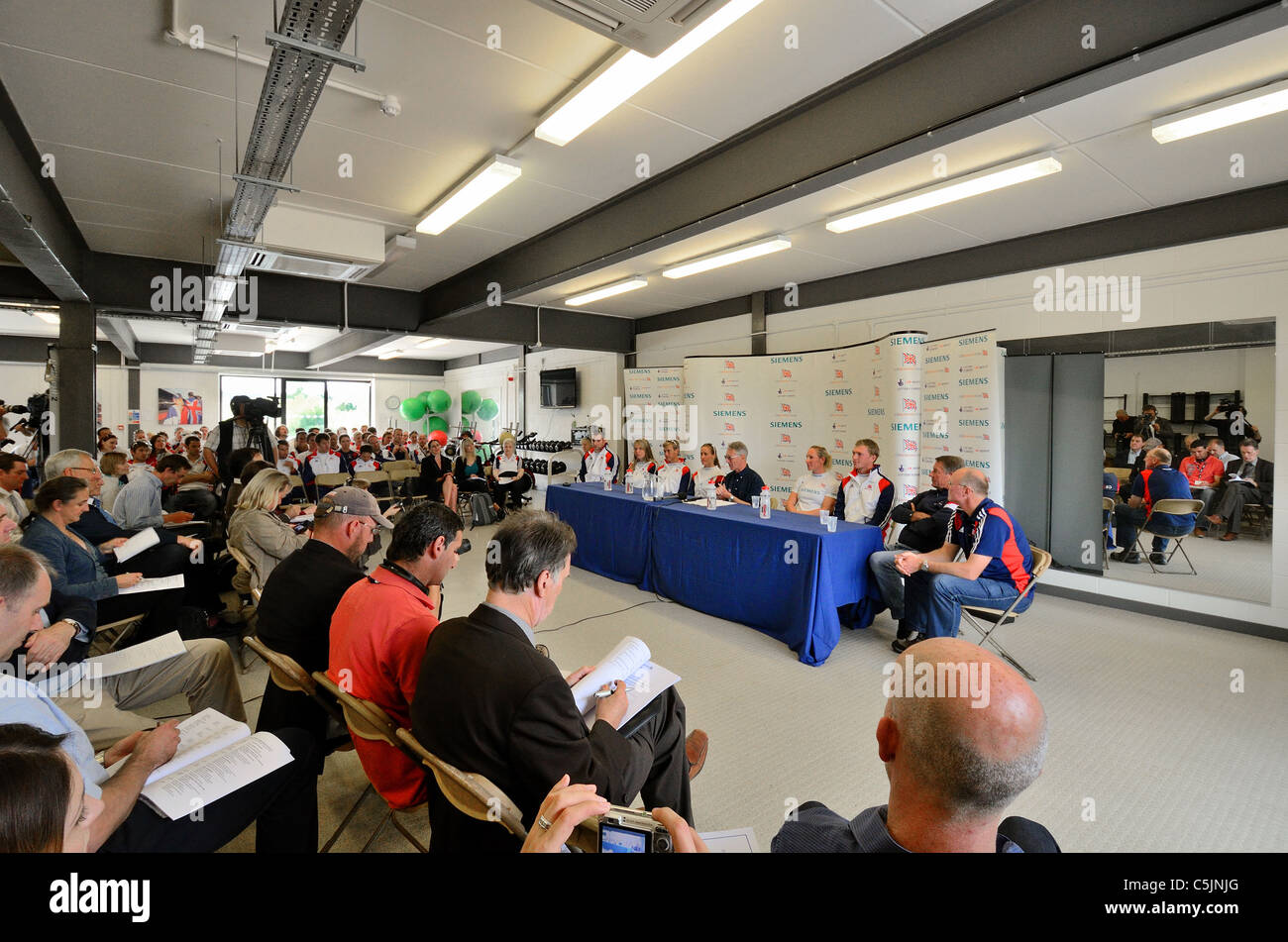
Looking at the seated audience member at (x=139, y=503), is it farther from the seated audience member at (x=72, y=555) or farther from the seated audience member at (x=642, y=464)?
the seated audience member at (x=642, y=464)

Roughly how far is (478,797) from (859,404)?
5805 mm

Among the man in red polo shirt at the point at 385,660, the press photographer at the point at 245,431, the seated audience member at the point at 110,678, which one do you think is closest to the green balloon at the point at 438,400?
the press photographer at the point at 245,431

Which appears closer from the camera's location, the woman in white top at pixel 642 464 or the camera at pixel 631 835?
the camera at pixel 631 835

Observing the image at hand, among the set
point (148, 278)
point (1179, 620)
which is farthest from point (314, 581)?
point (1179, 620)

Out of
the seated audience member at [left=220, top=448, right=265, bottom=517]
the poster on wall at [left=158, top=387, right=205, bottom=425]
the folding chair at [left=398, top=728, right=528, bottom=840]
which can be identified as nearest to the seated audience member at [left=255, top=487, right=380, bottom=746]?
the folding chair at [left=398, top=728, right=528, bottom=840]

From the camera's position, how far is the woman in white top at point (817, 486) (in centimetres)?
514

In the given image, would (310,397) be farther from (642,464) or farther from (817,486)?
(817,486)

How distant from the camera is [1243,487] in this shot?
418cm

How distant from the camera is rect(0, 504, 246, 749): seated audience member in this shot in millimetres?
1914

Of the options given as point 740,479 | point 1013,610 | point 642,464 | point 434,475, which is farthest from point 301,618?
point 434,475

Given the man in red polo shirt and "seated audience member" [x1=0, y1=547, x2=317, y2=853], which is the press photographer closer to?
"seated audience member" [x1=0, y1=547, x2=317, y2=853]

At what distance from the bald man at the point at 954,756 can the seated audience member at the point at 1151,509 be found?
200 inches

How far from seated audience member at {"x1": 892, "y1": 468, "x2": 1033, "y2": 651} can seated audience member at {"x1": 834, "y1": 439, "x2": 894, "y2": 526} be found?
112 centimetres
